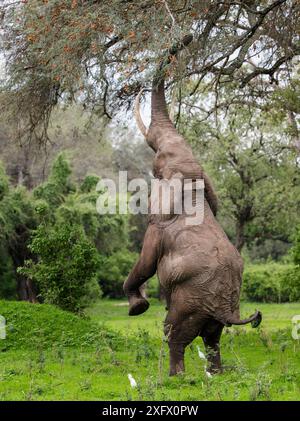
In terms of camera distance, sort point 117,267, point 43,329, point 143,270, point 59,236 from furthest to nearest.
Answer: point 117,267 < point 59,236 < point 43,329 < point 143,270

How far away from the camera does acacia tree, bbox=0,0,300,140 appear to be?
9695 millimetres

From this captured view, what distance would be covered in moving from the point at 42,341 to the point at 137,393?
523cm

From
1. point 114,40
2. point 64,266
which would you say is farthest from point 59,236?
point 114,40

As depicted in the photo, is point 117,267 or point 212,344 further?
point 117,267

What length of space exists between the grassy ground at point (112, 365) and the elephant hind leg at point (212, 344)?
6.6 inches

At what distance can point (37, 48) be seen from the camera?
35.7 feet

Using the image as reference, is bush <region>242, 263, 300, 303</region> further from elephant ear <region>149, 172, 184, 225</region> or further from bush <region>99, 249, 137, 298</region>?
elephant ear <region>149, 172, 184, 225</region>

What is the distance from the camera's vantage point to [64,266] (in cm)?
1512

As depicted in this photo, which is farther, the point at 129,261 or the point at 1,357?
the point at 129,261

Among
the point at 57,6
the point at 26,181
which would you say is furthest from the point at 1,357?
the point at 26,181

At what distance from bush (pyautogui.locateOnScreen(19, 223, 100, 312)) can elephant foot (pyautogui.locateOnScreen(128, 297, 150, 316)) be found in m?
5.71

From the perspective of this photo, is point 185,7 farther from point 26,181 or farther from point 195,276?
point 26,181

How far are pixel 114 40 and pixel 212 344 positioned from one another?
474 cm

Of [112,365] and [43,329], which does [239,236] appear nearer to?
[43,329]
